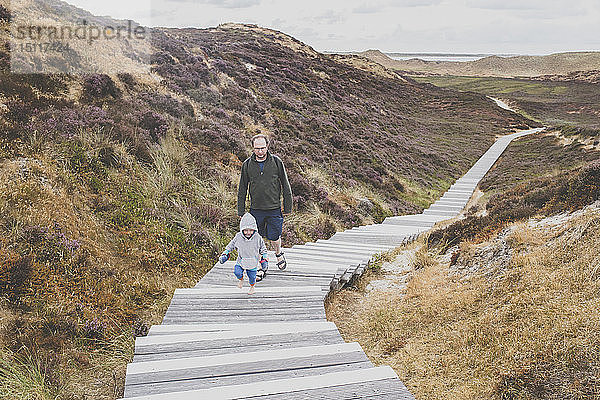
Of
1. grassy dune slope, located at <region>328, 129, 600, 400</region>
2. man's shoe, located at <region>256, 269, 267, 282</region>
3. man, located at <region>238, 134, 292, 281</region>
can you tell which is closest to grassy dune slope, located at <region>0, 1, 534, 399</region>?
man's shoe, located at <region>256, 269, 267, 282</region>

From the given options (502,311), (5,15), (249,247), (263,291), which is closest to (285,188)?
(249,247)

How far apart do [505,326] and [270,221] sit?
3.44 meters

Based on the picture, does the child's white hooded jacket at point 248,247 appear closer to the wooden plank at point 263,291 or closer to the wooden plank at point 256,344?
the wooden plank at point 263,291

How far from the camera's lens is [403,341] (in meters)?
5.16

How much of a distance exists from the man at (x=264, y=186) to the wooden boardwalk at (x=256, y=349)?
0.73m

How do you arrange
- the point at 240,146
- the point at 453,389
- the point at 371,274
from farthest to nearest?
the point at 240,146 → the point at 371,274 → the point at 453,389

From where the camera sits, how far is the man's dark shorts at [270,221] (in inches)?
234

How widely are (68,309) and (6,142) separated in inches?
148

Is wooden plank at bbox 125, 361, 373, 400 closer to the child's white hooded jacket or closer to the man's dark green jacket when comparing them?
the child's white hooded jacket

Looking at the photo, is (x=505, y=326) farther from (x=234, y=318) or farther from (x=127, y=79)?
(x=127, y=79)

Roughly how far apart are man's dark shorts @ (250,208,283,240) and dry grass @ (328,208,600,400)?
4.93 feet

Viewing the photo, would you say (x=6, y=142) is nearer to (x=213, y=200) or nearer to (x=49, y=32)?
(x=213, y=200)

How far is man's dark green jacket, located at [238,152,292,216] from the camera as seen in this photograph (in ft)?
18.5

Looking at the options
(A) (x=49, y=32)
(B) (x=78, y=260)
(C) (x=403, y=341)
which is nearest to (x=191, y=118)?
(A) (x=49, y=32)
